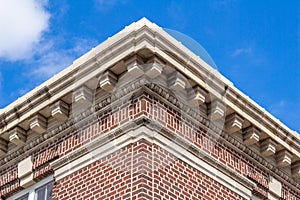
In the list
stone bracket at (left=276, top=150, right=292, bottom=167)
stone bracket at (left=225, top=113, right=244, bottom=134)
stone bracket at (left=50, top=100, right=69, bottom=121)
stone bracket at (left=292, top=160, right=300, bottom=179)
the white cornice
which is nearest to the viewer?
the white cornice

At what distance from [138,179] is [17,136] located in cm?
365

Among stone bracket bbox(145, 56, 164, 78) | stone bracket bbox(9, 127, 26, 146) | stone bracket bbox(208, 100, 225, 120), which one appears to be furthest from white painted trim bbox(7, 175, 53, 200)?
stone bracket bbox(208, 100, 225, 120)

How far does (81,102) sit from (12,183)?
269 cm

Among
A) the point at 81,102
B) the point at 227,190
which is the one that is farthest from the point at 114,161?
the point at 227,190

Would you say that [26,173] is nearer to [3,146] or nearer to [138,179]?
[3,146]

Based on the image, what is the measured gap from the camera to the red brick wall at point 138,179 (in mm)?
13828

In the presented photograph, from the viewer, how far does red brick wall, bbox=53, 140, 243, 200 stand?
13.8 m

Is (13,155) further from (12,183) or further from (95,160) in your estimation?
(95,160)

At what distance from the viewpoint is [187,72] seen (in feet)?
48.6

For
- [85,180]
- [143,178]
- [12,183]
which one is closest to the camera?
[143,178]

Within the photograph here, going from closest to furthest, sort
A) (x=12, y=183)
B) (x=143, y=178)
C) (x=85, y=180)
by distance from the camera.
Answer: (x=143, y=178)
(x=85, y=180)
(x=12, y=183)

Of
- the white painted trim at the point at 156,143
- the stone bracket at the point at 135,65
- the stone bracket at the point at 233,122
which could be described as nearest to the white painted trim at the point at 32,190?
the white painted trim at the point at 156,143

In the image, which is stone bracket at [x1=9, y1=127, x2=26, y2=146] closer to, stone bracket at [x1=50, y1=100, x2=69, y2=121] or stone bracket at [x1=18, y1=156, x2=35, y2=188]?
stone bracket at [x1=18, y1=156, x2=35, y2=188]

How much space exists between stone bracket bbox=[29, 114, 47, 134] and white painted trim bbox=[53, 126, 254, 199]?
100cm
